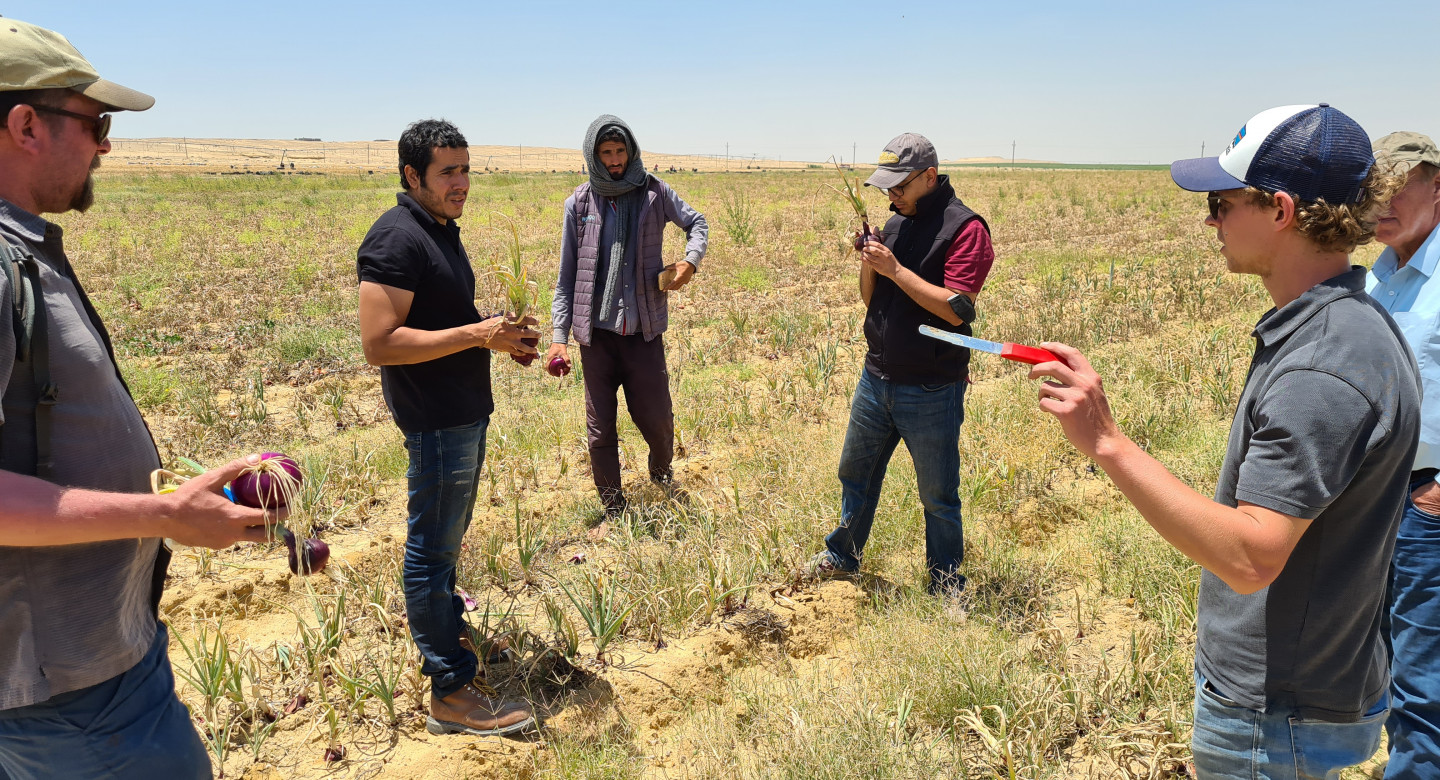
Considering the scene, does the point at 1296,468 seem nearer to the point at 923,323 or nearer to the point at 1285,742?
the point at 1285,742

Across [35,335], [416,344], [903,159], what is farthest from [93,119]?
[903,159]

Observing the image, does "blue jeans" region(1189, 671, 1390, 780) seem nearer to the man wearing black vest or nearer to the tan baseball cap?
the man wearing black vest

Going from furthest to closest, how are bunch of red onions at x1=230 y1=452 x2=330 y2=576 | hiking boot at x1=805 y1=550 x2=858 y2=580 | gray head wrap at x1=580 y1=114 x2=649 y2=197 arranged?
gray head wrap at x1=580 y1=114 x2=649 y2=197 < hiking boot at x1=805 y1=550 x2=858 y2=580 < bunch of red onions at x1=230 y1=452 x2=330 y2=576

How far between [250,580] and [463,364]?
6.91 feet

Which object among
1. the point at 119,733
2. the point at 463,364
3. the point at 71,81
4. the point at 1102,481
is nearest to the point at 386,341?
the point at 463,364

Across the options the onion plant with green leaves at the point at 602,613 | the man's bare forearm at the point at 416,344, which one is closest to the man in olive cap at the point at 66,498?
the man's bare forearm at the point at 416,344

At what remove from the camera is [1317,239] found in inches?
59.7

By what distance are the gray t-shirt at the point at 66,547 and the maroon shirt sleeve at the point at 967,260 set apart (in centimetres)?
279

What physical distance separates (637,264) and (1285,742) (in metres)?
3.61

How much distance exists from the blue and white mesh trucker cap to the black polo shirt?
2.20m

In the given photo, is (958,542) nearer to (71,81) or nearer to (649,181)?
(649,181)

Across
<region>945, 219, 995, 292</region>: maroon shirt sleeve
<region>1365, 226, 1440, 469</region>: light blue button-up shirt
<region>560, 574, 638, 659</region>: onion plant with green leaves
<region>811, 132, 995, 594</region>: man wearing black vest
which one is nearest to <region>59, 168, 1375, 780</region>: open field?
<region>560, 574, 638, 659</region>: onion plant with green leaves

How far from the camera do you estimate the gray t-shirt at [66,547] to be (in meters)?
1.48

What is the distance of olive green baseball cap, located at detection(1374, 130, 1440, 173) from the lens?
102 inches
